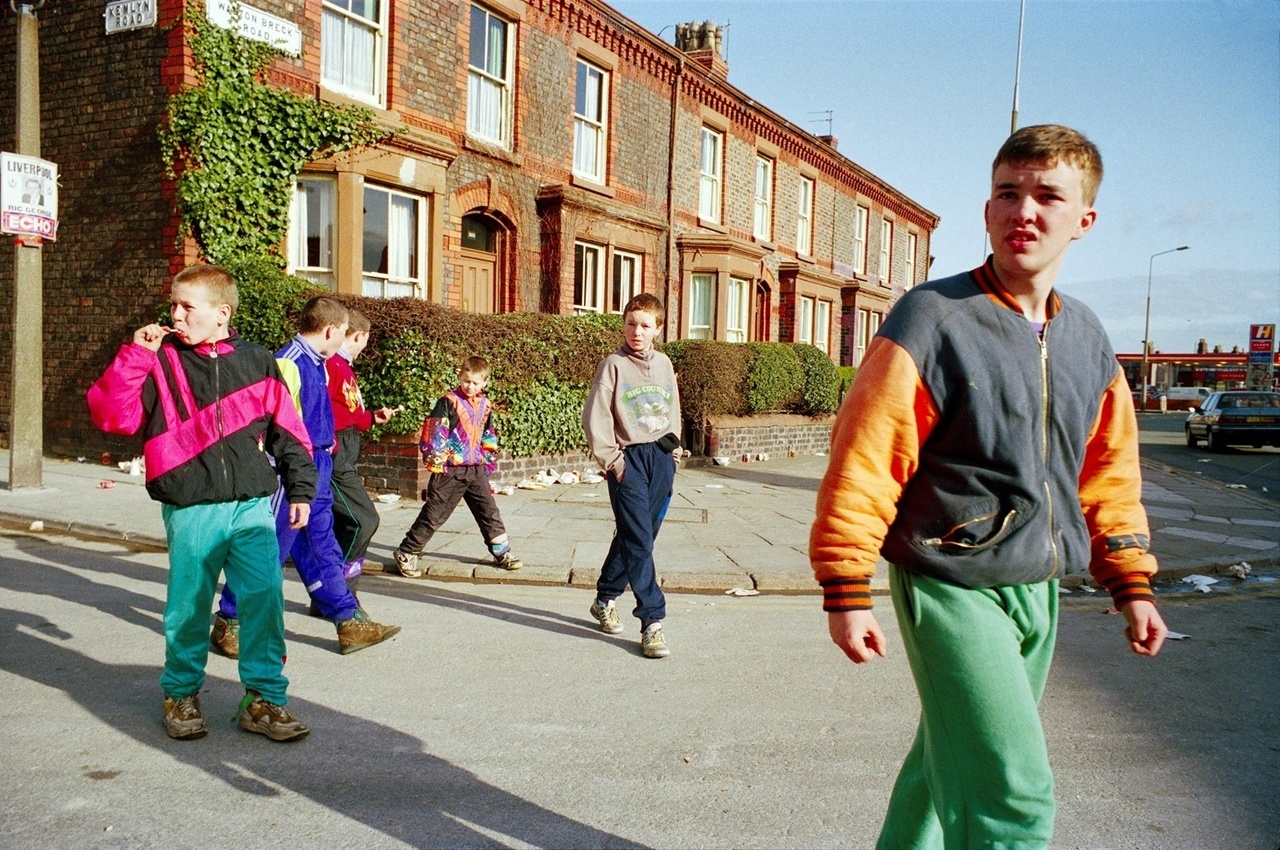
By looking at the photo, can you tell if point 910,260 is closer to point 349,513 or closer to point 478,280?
point 478,280

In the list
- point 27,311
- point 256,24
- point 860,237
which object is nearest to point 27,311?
point 27,311

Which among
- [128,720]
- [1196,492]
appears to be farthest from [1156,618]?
[1196,492]

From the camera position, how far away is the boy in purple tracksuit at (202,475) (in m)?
3.77

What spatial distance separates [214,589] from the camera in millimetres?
3842

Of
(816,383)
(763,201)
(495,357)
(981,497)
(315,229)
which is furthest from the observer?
(763,201)

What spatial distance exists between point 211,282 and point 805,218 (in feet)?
79.0

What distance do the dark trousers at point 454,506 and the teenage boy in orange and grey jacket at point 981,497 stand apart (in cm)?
519

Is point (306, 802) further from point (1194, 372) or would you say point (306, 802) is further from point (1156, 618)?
point (1194, 372)

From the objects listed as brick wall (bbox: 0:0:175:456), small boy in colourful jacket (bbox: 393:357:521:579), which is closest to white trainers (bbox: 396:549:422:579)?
small boy in colourful jacket (bbox: 393:357:521:579)

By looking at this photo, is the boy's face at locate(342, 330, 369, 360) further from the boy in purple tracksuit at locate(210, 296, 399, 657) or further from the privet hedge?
the privet hedge

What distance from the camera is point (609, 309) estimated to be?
1833 centimetres

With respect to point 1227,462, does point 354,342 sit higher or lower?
higher

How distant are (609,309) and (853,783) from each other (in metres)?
15.3

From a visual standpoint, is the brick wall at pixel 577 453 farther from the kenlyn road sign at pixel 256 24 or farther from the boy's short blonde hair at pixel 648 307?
the kenlyn road sign at pixel 256 24
